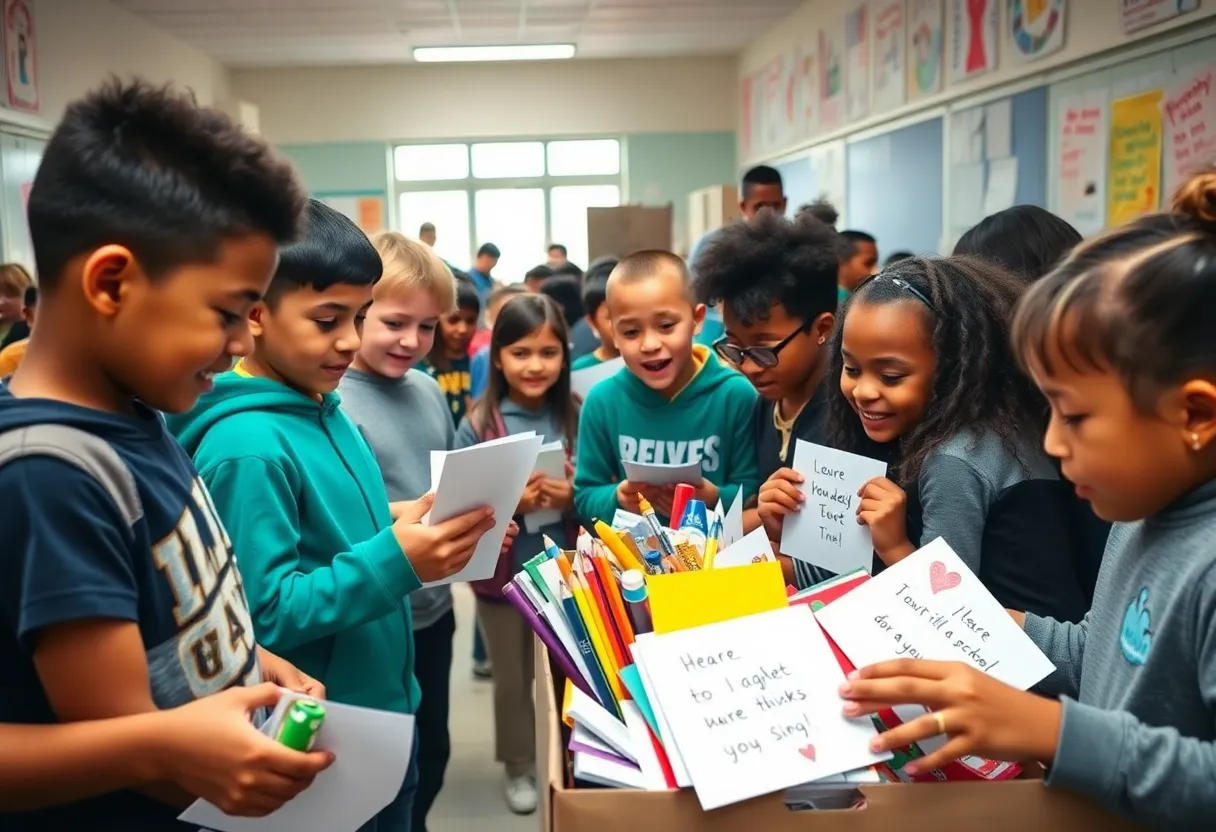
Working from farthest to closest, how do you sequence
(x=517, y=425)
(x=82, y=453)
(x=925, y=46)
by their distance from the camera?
(x=925, y=46) < (x=517, y=425) < (x=82, y=453)

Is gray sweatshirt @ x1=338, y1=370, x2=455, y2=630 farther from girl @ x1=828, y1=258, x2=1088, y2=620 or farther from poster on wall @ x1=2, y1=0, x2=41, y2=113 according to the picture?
poster on wall @ x1=2, y1=0, x2=41, y2=113

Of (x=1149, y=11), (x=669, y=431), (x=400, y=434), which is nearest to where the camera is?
(x=400, y=434)

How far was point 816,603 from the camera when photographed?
1.05 metres

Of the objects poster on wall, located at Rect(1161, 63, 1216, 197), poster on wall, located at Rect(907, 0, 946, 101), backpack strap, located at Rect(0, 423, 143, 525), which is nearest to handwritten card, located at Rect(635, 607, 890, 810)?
backpack strap, located at Rect(0, 423, 143, 525)

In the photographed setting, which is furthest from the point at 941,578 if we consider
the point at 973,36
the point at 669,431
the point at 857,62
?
the point at 857,62

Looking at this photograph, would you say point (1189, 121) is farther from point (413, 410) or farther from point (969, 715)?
point (969, 715)

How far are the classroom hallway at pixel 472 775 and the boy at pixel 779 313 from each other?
124cm

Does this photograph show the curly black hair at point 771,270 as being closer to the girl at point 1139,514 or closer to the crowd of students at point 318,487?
the crowd of students at point 318,487

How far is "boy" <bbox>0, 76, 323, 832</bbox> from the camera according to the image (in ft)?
2.45

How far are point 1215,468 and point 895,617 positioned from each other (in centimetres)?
30

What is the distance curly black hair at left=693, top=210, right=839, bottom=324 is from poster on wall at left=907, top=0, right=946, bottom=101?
399cm

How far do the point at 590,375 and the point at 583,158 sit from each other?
332 inches

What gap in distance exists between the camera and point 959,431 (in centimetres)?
117

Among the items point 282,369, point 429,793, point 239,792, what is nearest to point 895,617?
point 239,792
